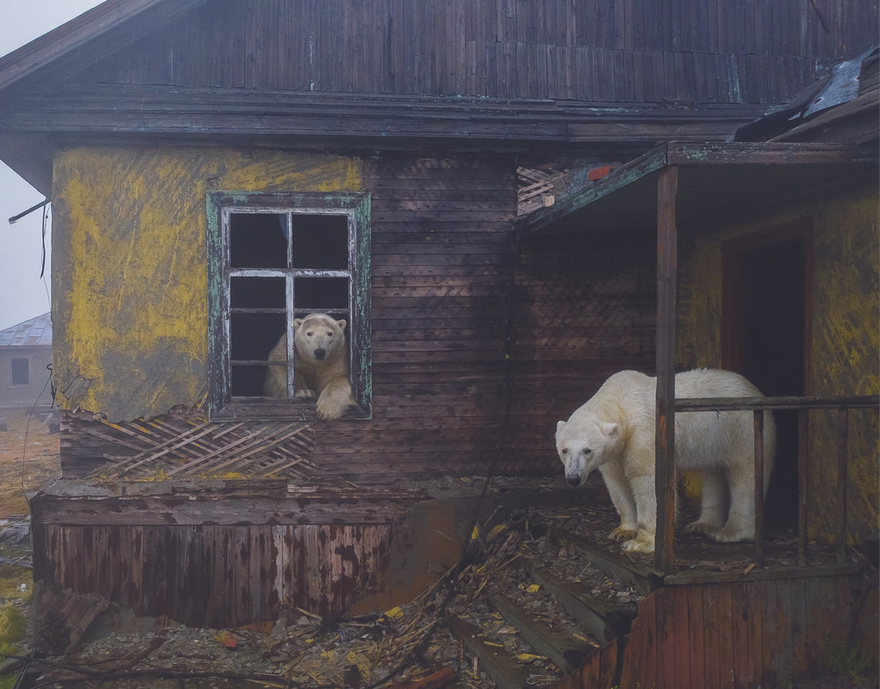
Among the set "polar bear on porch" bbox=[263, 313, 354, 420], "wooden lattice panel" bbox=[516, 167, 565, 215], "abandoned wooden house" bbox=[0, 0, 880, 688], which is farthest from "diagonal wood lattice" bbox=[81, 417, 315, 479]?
"wooden lattice panel" bbox=[516, 167, 565, 215]

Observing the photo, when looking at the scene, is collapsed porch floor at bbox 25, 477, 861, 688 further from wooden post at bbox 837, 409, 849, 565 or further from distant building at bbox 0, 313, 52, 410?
distant building at bbox 0, 313, 52, 410

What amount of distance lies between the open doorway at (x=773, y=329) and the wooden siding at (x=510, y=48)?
5.22 ft

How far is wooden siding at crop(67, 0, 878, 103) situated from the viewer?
5.80 metres

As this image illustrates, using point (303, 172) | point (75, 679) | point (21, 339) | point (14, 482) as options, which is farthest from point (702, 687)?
point (21, 339)

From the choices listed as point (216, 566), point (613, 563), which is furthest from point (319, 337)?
point (613, 563)

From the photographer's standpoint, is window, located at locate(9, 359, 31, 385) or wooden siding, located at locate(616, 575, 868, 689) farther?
window, located at locate(9, 359, 31, 385)

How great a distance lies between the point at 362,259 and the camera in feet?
19.2

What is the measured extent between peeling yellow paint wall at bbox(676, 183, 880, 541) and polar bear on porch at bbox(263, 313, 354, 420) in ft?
11.2

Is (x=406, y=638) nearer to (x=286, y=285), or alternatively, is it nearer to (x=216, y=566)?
(x=216, y=566)

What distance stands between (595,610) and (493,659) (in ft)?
2.45

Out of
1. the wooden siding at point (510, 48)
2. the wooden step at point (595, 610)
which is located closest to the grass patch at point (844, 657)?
the wooden step at point (595, 610)

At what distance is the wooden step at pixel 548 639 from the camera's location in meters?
3.92

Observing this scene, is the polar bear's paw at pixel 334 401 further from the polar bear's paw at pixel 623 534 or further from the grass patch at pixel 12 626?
the grass patch at pixel 12 626

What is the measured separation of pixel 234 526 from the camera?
18.7 ft
